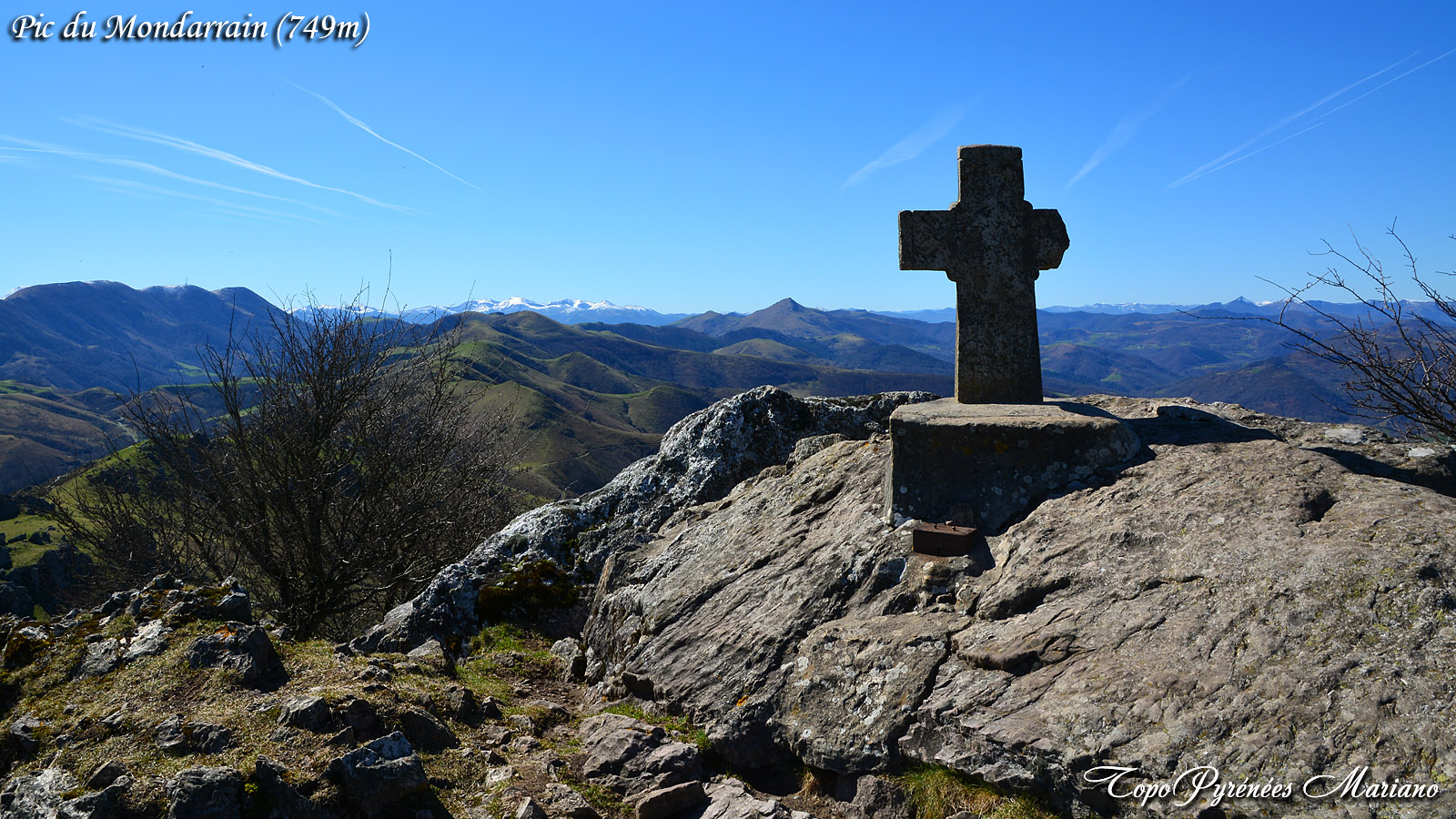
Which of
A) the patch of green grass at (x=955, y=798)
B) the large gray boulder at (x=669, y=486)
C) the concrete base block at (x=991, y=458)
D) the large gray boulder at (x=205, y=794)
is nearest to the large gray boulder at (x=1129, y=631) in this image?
the patch of green grass at (x=955, y=798)

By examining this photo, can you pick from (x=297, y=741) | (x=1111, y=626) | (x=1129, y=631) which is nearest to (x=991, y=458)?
(x=1111, y=626)

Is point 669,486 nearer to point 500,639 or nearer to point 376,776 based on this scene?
point 500,639

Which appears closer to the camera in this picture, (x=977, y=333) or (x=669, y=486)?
(x=977, y=333)

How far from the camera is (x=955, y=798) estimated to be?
19.5 ft

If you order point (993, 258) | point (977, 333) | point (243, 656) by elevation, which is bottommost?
point (243, 656)

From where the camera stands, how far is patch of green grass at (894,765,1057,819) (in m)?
5.59

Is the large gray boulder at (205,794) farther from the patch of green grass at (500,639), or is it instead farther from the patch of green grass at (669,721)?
the patch of green grass at (500,639)

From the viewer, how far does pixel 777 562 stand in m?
9.36

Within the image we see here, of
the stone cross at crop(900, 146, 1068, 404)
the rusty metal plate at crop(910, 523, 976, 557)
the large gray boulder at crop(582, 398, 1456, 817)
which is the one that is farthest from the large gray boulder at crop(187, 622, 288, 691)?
the stone cross at crop(900, 146, 1068, 404)

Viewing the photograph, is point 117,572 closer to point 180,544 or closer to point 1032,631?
point 180,544

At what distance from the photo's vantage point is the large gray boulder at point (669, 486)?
1241cm

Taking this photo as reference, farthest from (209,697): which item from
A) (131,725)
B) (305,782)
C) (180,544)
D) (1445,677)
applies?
(180,544)

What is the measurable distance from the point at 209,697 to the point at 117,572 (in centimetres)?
1814

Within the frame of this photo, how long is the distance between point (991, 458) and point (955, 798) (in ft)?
11.8
